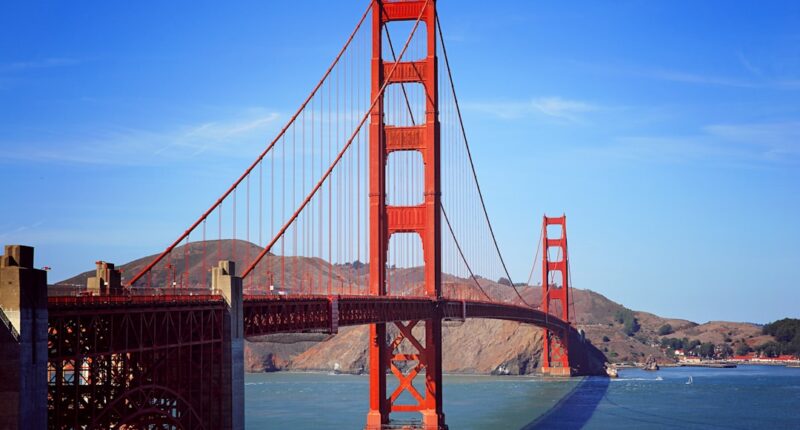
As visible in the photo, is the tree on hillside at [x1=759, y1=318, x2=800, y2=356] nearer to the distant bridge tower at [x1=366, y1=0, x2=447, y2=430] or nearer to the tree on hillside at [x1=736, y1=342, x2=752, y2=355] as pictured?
the tree on hillside at [x1=736, y1=342, x2=752, y2=355]

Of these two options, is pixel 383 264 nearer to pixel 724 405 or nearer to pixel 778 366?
pixel 724 405

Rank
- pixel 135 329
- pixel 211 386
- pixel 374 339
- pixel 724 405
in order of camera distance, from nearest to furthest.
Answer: pixel 135 329 → pixel 211 386 → pixel 374 339 → pixel 724 405

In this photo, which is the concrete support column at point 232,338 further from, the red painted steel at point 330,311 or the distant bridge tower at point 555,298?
the distant bridge tower at point 555,298

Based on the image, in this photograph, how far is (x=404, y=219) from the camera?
50531mm

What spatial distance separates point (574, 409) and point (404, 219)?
31882 millimetres

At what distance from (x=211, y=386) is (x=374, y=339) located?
66.5 ft

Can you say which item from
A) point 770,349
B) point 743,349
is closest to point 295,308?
point 770,349

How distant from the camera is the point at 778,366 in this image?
158 meters

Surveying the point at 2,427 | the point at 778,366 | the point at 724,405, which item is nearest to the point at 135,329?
the point at 2,427

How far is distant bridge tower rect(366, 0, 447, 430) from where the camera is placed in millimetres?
48344

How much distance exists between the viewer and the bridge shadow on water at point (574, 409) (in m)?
63.7

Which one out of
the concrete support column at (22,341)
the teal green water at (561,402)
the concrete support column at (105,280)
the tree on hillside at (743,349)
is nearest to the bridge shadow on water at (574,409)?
the teal green water at (561,402)

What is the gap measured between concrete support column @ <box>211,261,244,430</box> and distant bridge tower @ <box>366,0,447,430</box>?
19.2 metres

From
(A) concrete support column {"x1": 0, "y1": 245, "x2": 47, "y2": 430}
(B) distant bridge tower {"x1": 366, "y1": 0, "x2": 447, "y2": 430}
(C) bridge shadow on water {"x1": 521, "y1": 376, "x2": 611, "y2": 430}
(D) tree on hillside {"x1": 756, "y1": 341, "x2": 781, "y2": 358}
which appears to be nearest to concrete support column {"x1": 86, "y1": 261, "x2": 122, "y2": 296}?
(A) concrete support column {"x1": 0, "y1": 245, "x2": 47, "y2": 430}
